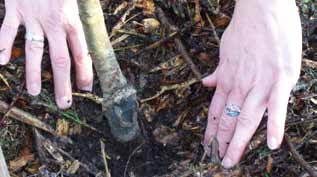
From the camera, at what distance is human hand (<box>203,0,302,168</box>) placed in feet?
4.76

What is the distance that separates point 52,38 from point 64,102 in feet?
0.53

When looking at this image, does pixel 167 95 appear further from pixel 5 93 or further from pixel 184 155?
pixel 5 93

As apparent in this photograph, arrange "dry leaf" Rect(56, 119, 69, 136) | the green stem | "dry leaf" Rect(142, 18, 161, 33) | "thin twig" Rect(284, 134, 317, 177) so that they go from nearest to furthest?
the green stem < "thin twig" Rect(284, 134, 317, 177) < "dry leaf" Rect(56, 119, 69, 136) < "dry leaf" Rect(142, 18, 161, 33)

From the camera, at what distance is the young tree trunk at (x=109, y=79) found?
140cm

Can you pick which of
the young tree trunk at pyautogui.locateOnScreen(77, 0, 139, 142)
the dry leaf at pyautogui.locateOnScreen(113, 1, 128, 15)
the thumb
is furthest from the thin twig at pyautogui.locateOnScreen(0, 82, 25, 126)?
the thumb

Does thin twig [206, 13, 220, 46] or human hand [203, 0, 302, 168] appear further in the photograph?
thin twig [206, 13, 220, 46]

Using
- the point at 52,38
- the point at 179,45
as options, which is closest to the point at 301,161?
the point at 179,45

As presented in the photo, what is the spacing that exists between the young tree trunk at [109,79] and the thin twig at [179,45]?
0.60 feet

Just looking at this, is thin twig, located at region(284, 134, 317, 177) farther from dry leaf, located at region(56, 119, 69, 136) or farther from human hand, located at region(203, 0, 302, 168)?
dry leaf, located at region(56, 119, 69, 136)

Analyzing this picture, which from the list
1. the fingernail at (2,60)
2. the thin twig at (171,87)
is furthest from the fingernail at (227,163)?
the fingernail at (2,60)

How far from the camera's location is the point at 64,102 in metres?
1.56

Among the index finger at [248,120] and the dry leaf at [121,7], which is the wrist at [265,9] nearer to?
the index finger at [248,120]

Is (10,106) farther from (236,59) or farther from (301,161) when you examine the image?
(301,161)

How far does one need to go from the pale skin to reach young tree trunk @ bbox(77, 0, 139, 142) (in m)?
0.09
